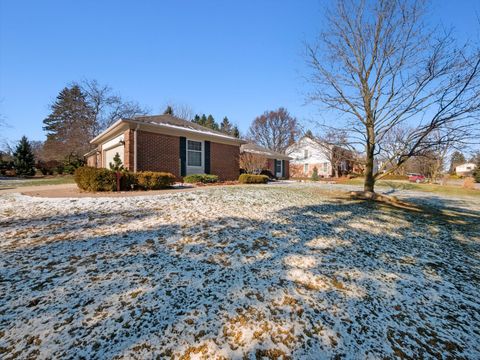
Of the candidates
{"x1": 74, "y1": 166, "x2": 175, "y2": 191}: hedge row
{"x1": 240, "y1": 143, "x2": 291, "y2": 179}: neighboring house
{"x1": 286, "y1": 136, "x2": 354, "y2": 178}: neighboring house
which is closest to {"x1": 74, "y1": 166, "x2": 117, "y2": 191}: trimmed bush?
{"x1": 74, "y1": 166, "x2": 175, "y2": 191}: hedge row

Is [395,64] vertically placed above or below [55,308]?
above

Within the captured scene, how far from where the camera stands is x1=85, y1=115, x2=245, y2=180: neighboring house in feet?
31.3

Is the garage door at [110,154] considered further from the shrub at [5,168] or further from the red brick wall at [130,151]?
the shrub at [5,168]

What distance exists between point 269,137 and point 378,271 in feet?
116

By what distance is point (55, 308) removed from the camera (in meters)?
1.81

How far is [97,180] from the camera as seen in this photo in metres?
6.78

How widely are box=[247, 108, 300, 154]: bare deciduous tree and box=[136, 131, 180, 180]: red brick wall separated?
26.4m

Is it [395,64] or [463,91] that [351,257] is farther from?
[395,64]

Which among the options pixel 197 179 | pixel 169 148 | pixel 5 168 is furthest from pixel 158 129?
pixel 5 168

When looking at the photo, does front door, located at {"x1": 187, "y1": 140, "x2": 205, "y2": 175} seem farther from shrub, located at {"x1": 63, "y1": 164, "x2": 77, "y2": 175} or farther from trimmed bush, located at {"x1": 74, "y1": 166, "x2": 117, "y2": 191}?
shrub, located at {"x1": 63, "y1": 164, "x2": 77, "y2": 175}

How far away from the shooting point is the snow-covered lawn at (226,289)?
5.17ft

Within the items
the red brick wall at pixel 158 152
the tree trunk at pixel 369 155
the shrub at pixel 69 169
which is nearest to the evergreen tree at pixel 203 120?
the shrub at pixel 69 169

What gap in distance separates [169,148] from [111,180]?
4.00 m

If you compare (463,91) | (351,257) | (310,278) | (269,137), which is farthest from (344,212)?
(269,137)
